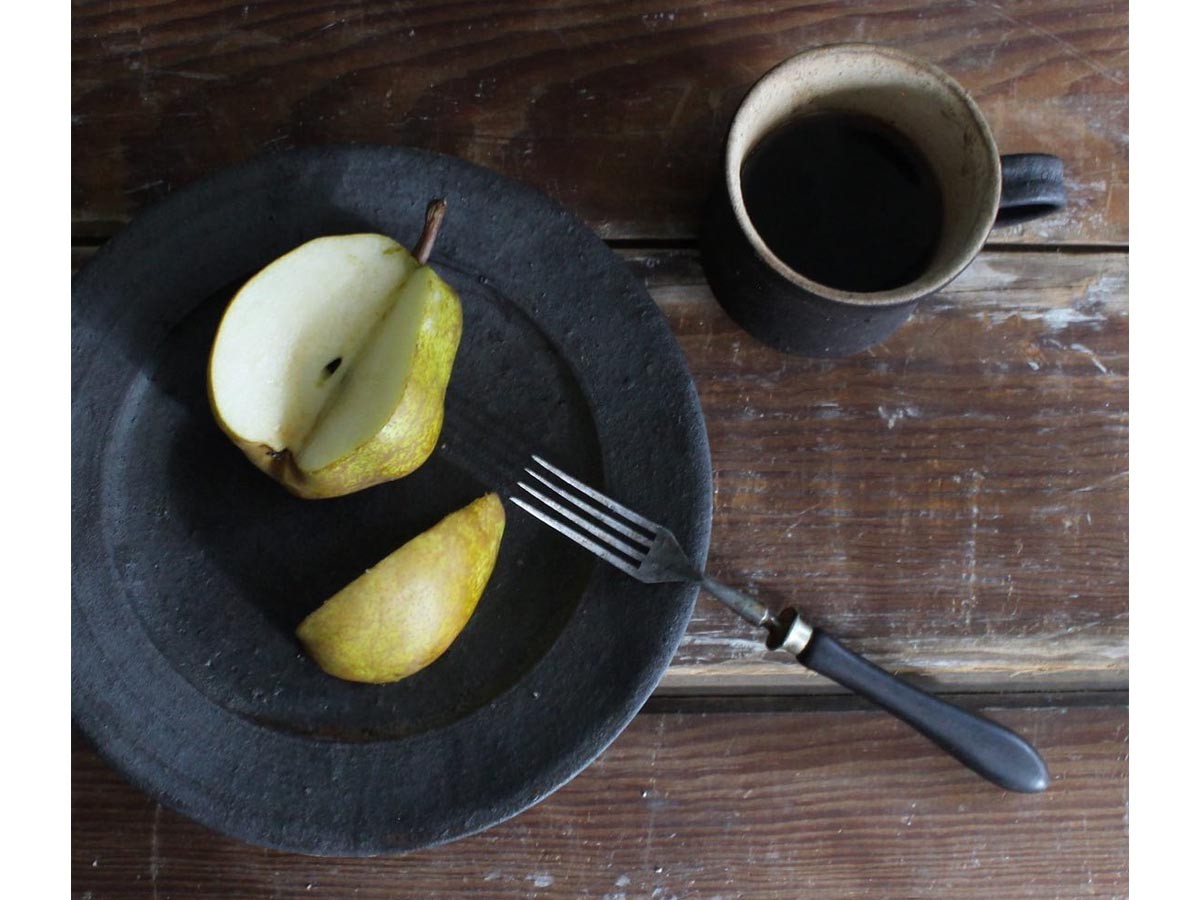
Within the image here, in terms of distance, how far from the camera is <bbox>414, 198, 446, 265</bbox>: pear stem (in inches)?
21.8

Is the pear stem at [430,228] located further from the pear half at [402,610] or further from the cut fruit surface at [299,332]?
the pear half at [402,610]

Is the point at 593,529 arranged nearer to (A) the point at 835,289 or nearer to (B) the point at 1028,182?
(A) the point at 835,289

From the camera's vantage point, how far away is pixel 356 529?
1.97 feet

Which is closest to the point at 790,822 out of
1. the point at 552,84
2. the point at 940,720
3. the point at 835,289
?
the point at 940,720

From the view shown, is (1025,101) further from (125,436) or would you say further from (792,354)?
(125,436)

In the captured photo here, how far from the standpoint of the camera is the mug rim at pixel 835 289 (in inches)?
20.8

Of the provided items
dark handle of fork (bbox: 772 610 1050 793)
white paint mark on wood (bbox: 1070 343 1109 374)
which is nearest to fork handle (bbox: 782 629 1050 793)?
dark handle of fork (bbox: 772 610 1050 793)

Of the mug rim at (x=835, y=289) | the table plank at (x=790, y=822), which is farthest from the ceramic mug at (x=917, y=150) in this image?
the table plank at (x=790, y=822)

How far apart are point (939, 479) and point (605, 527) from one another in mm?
217

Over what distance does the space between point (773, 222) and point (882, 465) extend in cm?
17

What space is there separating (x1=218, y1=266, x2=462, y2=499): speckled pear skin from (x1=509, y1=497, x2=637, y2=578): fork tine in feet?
0.23

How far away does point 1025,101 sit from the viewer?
26.5 inches

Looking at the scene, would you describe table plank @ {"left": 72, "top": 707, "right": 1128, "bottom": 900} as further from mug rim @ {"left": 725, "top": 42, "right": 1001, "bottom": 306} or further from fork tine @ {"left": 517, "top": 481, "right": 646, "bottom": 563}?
mug rim @ {"left": 725, "top": 42, "right": 1001, "bottom": 306}

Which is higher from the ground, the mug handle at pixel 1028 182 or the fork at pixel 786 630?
the mug handle at pixel 1028 182
